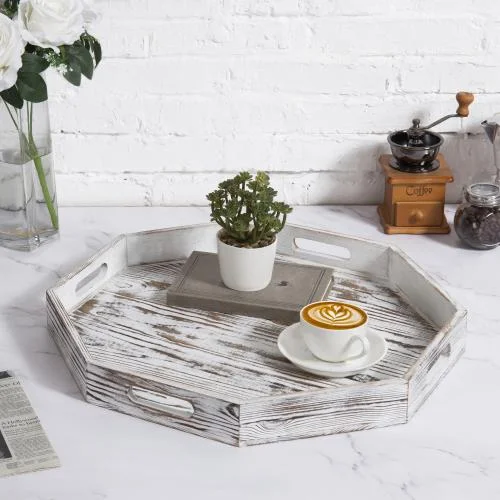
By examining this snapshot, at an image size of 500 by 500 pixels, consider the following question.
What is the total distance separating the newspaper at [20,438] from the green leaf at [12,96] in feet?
1.67

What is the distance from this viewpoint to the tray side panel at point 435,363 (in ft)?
4.87

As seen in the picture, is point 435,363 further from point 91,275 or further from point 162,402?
point 91,275

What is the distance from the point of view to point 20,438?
1430 mm

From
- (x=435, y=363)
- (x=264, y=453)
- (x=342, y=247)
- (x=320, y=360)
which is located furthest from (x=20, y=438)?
(x=342, y=247)

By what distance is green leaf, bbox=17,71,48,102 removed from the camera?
1.79 meters

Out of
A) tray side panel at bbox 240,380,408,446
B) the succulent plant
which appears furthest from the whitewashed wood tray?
the succulent plant

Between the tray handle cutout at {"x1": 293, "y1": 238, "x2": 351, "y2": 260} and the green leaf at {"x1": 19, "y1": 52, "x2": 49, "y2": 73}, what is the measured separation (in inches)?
22.7

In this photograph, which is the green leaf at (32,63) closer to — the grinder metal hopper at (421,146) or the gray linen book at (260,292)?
the gray linen book at (260,292)

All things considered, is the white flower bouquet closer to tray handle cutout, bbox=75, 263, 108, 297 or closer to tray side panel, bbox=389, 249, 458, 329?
tray handle cutout, bbox=75, 263, 108, 297

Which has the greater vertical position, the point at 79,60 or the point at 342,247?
the point at 79,60

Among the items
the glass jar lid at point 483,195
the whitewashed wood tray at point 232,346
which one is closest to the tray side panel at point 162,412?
the whitewashed wood tray at point 232,346

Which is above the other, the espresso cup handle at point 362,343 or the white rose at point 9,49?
the white rose at point 9,49

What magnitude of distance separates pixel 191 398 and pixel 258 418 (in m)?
0.10

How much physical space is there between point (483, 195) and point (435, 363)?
530 mm
